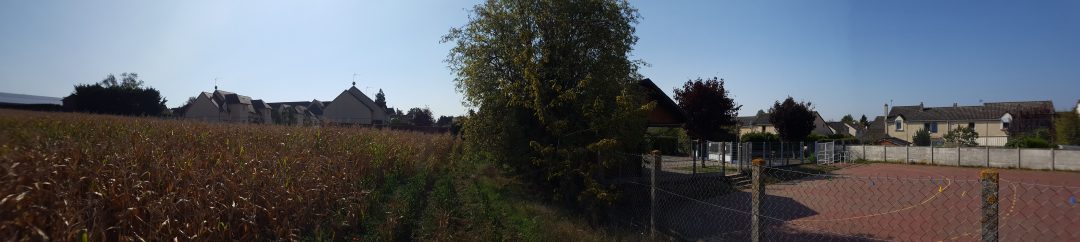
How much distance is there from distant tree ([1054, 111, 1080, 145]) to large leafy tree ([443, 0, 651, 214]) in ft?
139

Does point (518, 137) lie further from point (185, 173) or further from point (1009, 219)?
point (1009, 219)

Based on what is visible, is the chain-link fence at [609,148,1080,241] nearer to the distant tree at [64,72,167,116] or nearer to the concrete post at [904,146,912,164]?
the concrete post at [904,146,912,164]

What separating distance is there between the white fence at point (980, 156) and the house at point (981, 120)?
1599cm

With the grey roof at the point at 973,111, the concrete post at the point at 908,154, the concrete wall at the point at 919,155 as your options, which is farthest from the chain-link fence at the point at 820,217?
the grey roof at the point at 973,111

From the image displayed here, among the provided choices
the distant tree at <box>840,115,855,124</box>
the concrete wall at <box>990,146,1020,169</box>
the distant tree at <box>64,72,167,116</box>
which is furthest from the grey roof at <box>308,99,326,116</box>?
the distant tree at <box>840,115,855,124</box>

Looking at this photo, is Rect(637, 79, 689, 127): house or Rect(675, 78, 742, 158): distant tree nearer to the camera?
Rect(637, 79, 689, 127): house

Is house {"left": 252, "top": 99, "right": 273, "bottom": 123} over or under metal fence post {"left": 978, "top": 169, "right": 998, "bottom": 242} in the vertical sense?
over

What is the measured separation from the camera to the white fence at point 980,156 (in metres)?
25.2

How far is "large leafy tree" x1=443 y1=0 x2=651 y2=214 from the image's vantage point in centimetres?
816

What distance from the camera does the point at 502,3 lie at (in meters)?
9.87

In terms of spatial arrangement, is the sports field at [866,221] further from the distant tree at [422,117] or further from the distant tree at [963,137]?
the distant tree at [422,117]

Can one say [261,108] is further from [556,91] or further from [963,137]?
[963,137]

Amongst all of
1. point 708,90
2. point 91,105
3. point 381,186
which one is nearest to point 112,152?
point 381,186

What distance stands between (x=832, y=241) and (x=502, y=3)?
693 cm
